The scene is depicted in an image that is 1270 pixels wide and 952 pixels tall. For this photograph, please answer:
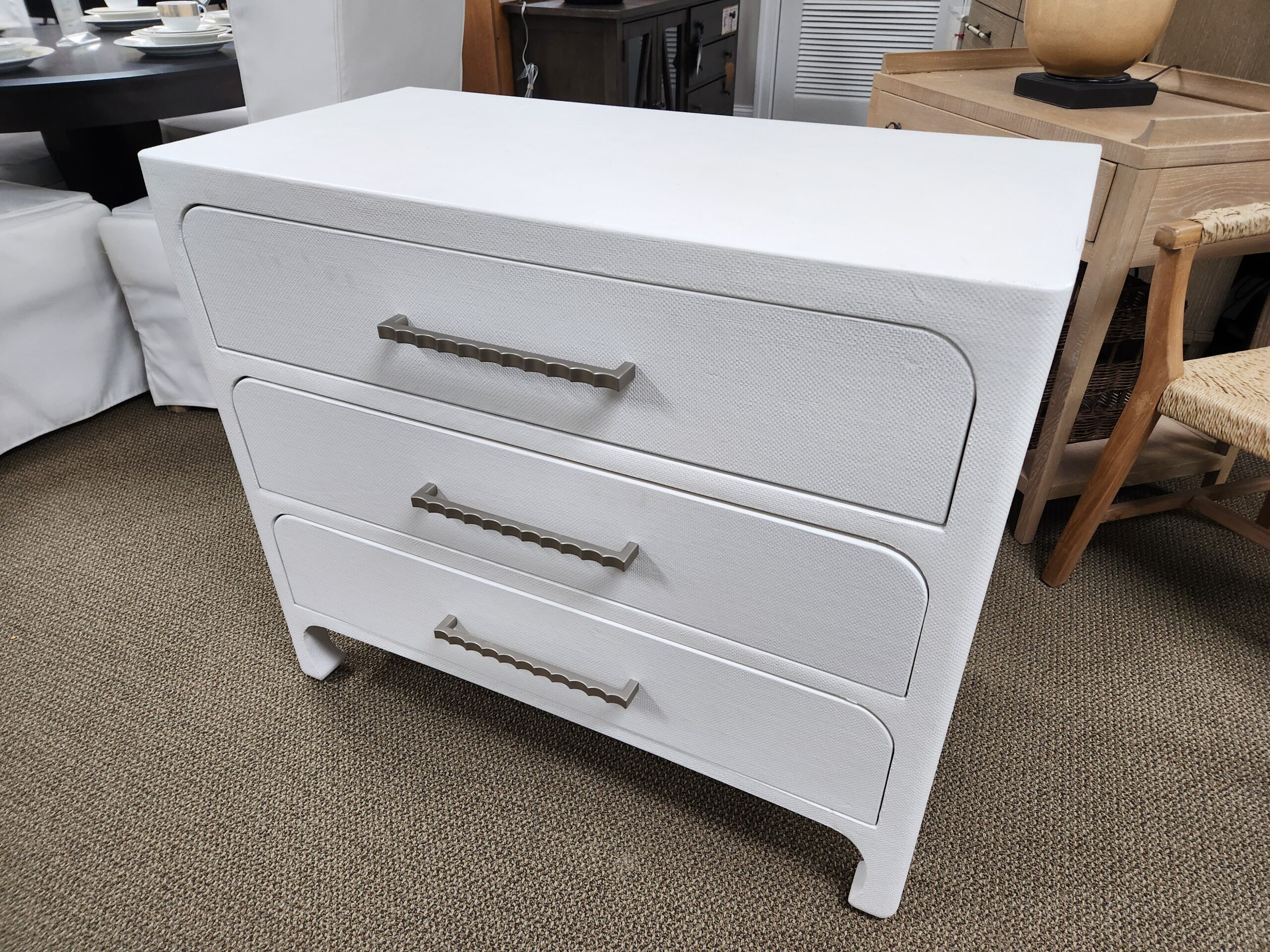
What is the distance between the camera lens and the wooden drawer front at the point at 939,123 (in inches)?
39.2

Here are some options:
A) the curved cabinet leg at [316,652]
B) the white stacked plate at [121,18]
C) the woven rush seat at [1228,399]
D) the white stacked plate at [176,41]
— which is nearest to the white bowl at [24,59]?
the white stacked plate at [176,41]

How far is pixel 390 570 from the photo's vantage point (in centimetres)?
84

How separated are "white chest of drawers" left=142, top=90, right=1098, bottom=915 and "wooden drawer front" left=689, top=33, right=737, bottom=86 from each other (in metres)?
2.00

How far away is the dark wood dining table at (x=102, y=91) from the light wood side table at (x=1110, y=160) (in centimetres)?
117

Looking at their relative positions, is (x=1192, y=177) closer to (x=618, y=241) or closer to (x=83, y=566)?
(x=618, y=241)

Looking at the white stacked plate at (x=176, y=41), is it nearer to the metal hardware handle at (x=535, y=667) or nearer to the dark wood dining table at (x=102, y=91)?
the dark wood dining table at (x=102, y=91)

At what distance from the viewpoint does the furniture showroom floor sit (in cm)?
78

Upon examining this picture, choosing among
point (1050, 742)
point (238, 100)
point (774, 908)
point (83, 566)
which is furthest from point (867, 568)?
point (238, 100)

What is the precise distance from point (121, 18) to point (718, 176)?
71.7 inches

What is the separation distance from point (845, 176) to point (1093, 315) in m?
0.61

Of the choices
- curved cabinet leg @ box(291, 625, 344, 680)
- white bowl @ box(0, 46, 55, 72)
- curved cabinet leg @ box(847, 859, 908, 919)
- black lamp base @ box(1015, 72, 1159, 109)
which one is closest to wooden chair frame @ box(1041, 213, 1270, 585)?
black lamp base @ box(1015, 72, 1159, 109)

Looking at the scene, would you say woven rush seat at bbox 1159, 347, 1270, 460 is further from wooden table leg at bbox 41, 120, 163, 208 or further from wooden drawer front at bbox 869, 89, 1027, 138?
wooden table leg at bbox 41, 120, 163, 208

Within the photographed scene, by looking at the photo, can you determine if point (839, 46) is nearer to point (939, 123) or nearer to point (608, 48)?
point (608, 48)

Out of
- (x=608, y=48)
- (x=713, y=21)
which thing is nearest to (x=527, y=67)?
(x=608, y=48)
